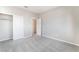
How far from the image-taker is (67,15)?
407cm

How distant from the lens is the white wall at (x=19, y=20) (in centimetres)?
452

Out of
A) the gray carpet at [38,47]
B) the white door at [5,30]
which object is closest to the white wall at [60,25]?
the gray carpet at [38,47]

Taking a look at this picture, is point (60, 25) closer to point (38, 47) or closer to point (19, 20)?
point (38, 47)

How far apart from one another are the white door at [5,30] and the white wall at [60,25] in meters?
3.08

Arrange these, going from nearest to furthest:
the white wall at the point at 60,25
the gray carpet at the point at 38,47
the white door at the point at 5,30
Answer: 1. the gray carpet at the point at 38,47
2. the white wall at the point at 60,25
3. the white door at the point at 5,30

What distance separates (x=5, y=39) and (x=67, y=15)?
4.47 meters

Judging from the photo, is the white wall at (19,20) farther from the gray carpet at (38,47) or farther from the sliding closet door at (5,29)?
the gray carpet at (38,47)

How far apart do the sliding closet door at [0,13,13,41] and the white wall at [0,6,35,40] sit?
0.35 metres

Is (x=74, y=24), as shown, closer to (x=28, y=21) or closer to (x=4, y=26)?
(x=28, y=21)

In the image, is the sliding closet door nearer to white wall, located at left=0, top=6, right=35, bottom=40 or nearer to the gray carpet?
white wall, located at left=0, top=6, right=35, bottom=40

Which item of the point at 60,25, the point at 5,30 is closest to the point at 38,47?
the point at 60,25

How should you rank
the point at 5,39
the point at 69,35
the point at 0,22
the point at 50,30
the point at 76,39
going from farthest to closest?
the point at 50,30
the point at 5,39
the point at 0,22
the point at 69,35
the point at 76,39

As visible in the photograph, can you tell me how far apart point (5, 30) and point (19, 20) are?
1246 millimetres

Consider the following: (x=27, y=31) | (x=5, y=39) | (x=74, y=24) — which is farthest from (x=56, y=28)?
(x=5, y=39)
